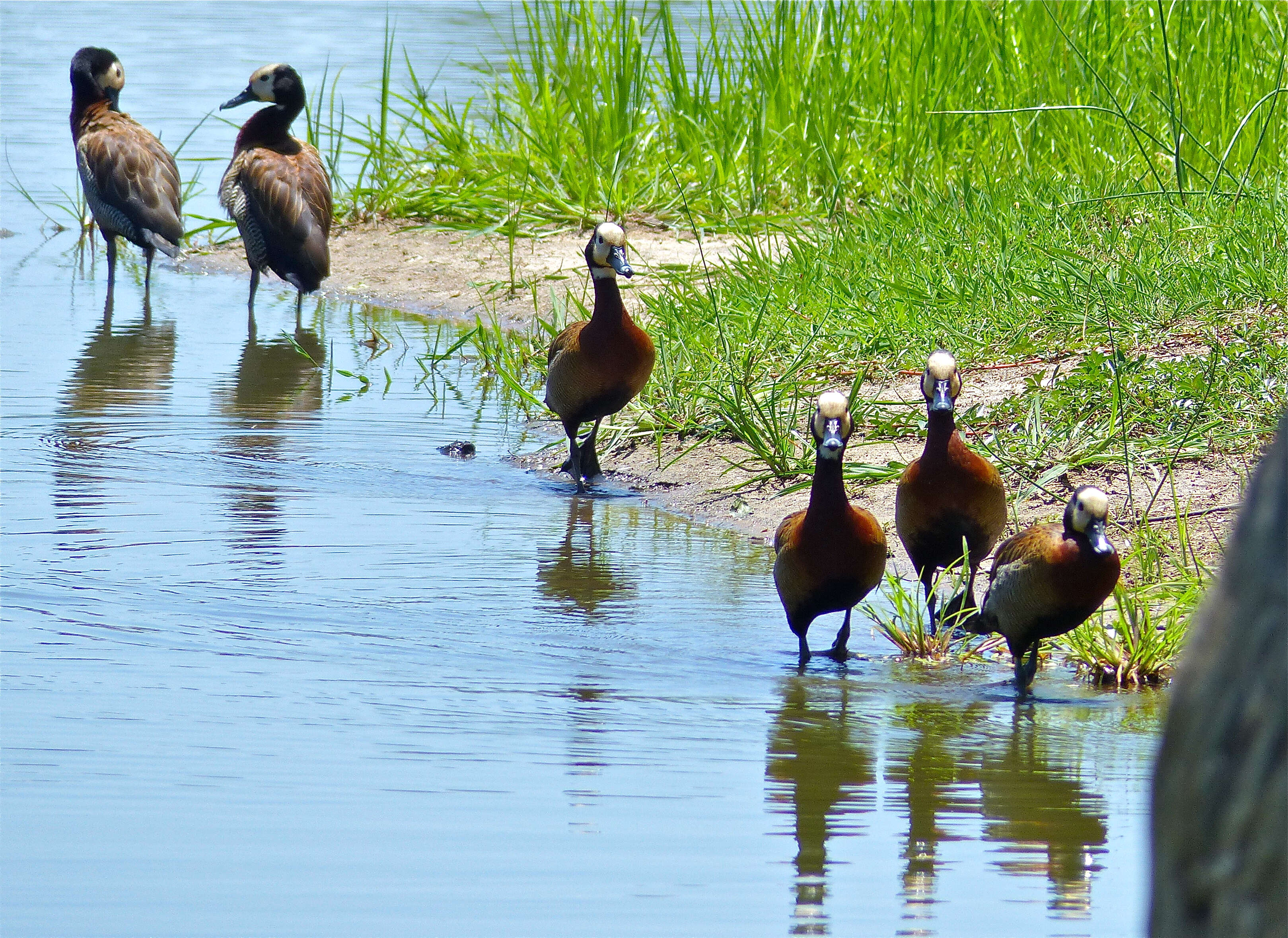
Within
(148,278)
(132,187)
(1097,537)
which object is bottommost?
(1097,537)

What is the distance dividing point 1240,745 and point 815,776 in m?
2.41

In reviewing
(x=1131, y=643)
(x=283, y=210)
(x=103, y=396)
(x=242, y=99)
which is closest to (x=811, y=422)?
(x=1131, y=643)

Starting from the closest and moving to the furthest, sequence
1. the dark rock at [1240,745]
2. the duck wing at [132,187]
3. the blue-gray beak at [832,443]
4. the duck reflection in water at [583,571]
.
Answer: the dark rock at [1240,745], the blue-gray beak at [832,443], the duck reflection in water at [583,571], the duck wing at [132,187]

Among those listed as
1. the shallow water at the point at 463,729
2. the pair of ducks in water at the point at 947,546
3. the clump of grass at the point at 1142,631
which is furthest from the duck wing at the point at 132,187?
the clump of grass at the point at 1142,631

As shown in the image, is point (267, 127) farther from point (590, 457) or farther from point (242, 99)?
point (590, 457)

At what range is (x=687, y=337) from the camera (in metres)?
7.26

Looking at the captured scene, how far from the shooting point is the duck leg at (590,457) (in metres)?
6.51

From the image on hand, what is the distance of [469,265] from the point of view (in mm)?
10477

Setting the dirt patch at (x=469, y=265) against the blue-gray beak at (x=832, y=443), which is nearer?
the blue-gray beak at (x=832, y=443)

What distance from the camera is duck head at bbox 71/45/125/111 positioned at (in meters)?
10.8

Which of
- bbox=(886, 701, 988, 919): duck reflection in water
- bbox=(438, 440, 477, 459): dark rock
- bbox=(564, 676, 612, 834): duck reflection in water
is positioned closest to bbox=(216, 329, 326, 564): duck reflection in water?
bbox=(438, 440, 477, 459): dark rock

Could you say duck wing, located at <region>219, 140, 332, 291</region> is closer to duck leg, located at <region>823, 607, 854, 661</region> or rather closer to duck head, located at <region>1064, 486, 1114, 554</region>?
duck leg, located at <region>823, 607, 854, 661</region>

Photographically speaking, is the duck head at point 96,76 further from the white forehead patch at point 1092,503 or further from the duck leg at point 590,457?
the white forehead patch at point 1092,503

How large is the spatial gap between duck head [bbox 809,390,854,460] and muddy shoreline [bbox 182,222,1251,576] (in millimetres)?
960
